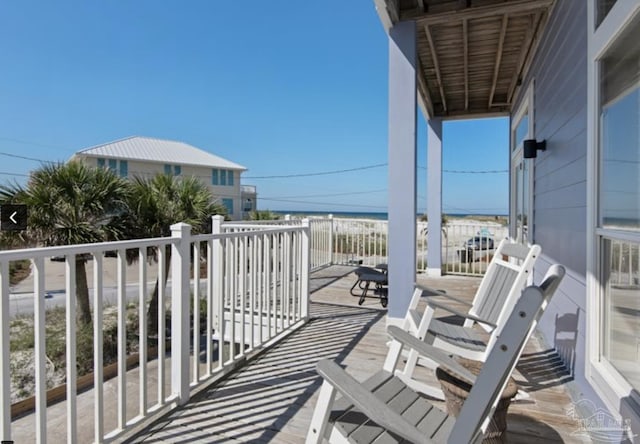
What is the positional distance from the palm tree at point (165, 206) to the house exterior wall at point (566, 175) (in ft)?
18.4

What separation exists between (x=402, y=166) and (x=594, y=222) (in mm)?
1578

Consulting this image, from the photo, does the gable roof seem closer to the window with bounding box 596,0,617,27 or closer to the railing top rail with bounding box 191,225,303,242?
the railing top rail with bounding box 191,225,303,242

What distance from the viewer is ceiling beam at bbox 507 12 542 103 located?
3440 millimetres

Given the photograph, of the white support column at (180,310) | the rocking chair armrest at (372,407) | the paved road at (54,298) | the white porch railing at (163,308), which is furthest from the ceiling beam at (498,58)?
the paved road at (54,298)

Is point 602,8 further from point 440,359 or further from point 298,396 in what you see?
point 298,396

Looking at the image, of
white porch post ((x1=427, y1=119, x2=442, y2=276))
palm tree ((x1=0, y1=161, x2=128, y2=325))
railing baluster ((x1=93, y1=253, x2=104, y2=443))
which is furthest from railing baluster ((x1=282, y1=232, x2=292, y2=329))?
white porch post ((x1=427, y1=119, x2=442, y2=276))

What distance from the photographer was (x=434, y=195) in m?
6.51

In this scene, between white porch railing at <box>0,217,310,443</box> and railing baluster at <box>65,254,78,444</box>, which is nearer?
white porch railing at <box>0,217,310,443</box>

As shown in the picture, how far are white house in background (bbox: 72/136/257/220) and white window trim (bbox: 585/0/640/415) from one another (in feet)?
67.5

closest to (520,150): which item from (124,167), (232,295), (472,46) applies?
(472,46)

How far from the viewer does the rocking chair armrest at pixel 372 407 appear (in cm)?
98

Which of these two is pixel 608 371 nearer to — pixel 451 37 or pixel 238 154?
pixel 451 37

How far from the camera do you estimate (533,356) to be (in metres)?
2.91

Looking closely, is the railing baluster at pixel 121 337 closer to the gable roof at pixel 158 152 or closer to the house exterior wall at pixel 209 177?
the house exterior wall at pixel 209 177
